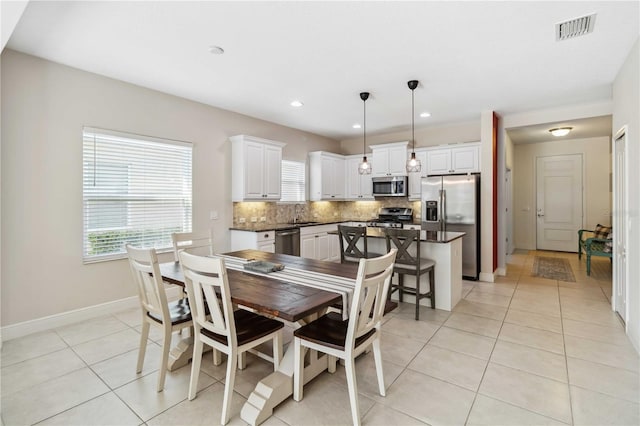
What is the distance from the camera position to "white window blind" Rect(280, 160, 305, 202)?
20.5 feet

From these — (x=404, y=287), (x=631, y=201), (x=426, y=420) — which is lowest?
(x=426, y=420)

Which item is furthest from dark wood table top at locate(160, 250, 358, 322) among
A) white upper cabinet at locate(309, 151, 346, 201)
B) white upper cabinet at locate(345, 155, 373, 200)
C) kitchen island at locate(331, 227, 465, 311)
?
white upper cabinet at locate(345, 155, 373, 200)

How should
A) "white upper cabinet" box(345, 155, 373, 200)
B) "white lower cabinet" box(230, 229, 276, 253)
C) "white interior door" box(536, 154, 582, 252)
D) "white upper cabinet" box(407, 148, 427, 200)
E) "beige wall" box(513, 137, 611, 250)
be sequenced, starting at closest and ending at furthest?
"white lower cabinet" box(230, 229, 276, 253) → "white upper cabinet" box(407, 148, 427, 200) → "white upper cabinet" box(345, 155, 373, 200) → "beige wall" box(513, 137, 611, 250) → "white interior door" box(536, 154, 582, 252)

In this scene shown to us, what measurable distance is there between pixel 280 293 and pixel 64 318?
2.79 metres

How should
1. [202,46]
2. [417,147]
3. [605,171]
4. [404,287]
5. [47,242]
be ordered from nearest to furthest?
[202,46] < [47,242] < [404,287] < [417,147] < [605,171]

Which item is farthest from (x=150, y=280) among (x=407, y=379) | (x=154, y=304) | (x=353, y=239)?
(x=353, y=239)

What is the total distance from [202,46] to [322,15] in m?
1.21

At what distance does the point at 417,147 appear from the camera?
6.38 metres

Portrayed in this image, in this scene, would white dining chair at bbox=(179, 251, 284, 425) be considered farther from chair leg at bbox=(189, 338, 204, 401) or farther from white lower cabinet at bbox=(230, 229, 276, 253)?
white lower cabinet at bbox=(230, 229, 276, 253)

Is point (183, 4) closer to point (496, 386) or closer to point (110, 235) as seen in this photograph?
point (110, 235)

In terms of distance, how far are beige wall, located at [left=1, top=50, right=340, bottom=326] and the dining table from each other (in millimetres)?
1451

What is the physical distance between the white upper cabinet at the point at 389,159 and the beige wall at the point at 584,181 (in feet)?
13.1

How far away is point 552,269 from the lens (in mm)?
5980

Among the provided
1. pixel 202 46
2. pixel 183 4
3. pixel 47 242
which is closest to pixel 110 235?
pixel 47 242
